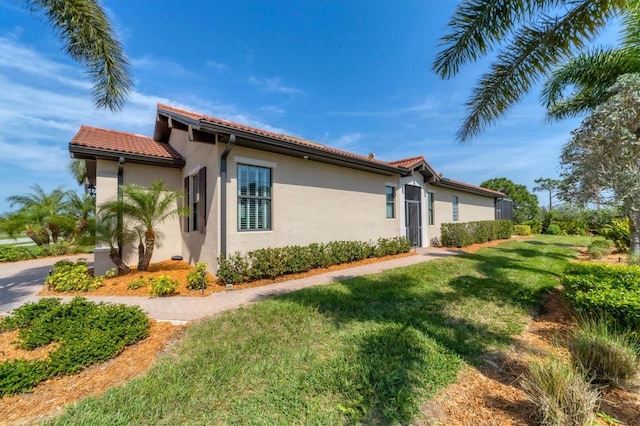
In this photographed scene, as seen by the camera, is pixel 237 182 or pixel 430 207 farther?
pixel 430 207

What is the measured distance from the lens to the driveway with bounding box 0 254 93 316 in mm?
6629

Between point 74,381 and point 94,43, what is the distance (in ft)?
22.8

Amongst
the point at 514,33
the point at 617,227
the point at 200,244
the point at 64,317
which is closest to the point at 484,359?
the point at 514,33

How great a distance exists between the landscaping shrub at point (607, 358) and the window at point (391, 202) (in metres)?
9.94

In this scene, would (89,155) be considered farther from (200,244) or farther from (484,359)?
(484,359)

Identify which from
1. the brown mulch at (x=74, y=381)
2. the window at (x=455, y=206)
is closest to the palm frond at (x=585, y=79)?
the window at (x=455, y=206)

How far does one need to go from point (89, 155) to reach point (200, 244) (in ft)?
14.1

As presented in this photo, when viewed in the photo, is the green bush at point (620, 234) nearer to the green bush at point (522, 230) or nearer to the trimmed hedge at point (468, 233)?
the trimmed hedge at point (468, 233)

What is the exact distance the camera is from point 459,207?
728 inches

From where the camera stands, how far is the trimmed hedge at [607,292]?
376cm

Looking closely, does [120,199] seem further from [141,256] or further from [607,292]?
[607,292]

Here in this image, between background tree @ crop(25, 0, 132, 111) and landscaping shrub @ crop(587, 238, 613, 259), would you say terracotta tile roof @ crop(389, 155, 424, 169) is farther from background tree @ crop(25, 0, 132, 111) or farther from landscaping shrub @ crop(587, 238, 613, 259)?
background tree @ crop(25, 0, 132, 111)

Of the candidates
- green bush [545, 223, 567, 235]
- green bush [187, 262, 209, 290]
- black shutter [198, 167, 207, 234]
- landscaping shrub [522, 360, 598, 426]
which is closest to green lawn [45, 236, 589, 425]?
landscaping shrub [522, 360, 598, 426]

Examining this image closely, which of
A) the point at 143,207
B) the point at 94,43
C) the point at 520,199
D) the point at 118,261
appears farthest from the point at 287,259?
the point at 520,199
